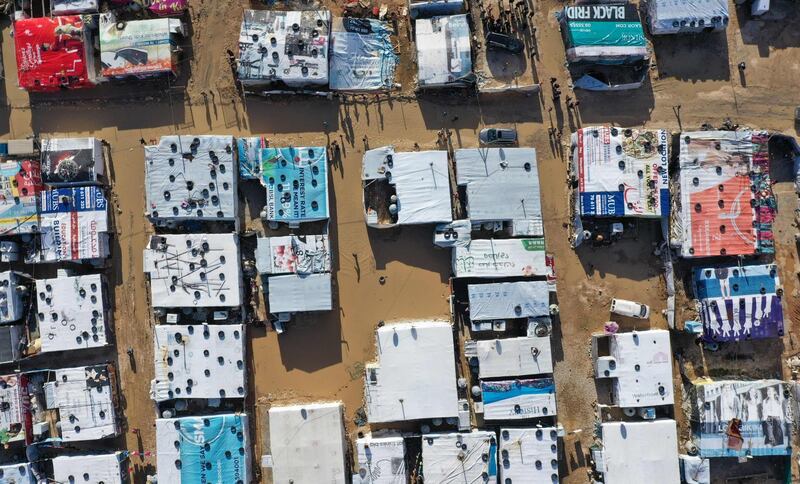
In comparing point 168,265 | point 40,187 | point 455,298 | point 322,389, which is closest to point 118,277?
point 168,265

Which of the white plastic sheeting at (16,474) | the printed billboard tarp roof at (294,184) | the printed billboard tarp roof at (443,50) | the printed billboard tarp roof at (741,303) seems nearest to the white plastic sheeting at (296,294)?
the printed billboard tarp roof at (294,184)

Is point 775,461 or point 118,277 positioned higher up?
point 118,277

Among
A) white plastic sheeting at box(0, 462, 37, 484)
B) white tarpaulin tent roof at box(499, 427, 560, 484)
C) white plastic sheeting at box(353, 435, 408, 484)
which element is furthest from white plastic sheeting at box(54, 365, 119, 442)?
white tarpaulin tent roof at box(499, 427, 560, 484)

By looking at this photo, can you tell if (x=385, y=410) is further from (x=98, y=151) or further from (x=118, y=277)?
(x=98, y=151)

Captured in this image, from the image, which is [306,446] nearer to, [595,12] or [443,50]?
[443,50]

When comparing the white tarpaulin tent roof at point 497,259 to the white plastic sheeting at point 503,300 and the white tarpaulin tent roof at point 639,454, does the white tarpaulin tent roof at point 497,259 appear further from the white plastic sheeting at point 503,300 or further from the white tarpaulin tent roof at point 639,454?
the white tarpaulin tent roof at point 639,454

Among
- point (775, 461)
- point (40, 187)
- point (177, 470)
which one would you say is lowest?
point (775, 461)
